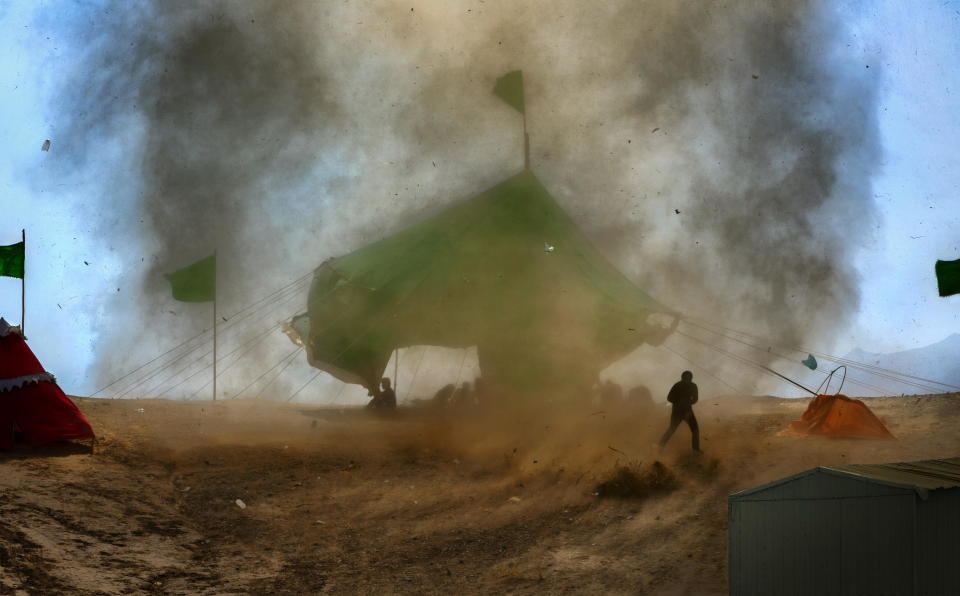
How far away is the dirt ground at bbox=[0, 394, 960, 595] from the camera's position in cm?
1189

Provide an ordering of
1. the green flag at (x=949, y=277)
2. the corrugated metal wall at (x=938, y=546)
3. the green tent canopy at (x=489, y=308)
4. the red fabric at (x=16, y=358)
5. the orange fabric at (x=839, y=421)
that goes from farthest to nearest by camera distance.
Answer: the green tent canopy at (x=489, y=308) → the orange fabric at (x=839, y=421) → the red fabric at (x=16, y=358) → the green flag at (x=949, y=277) → the corrugated metal wall at (x=938, y=546)

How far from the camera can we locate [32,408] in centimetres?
1509

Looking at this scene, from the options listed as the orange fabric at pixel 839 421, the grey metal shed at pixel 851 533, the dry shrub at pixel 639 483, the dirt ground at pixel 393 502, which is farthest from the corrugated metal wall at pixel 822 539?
the orange fabric at pixel 839 421

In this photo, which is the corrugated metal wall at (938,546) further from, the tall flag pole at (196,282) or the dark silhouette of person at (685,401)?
the tall flag pole at (196,282)

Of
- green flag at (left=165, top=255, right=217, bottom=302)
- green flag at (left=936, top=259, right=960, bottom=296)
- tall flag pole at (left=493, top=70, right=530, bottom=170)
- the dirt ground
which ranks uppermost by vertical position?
tall flag pole at (left=493, top=70, right=530, bottom=170)

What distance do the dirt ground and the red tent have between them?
0.33 meters

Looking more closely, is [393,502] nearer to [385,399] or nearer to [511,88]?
[385,399]

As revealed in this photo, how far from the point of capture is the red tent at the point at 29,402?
14.9 m

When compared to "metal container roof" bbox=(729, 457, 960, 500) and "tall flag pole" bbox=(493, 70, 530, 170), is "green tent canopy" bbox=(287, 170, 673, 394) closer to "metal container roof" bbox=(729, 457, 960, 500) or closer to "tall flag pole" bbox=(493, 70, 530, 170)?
"tall flag pole" bbox=(493, 70, 530, 170)

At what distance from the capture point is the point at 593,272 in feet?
73.8

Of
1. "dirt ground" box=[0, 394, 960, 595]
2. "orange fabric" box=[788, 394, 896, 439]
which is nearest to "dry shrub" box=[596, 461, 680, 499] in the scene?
"dirt ground" box=[0, 394, 960, 595]

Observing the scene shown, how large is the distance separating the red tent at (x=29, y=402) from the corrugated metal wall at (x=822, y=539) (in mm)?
11003

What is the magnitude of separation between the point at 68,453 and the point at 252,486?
3052mm

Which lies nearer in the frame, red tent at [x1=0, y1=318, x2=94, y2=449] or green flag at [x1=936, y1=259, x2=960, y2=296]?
green flag at [x1=936, y1=259, x2=960, y2=296]
